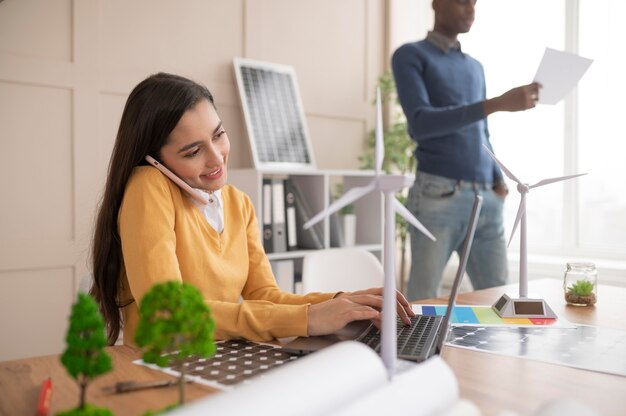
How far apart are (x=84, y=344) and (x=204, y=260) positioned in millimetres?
756

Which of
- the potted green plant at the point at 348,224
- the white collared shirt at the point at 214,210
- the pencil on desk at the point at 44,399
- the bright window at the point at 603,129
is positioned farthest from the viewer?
the potted green plant at the point at 348,224

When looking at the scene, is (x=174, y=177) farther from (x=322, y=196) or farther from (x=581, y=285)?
(x=322, y=196)

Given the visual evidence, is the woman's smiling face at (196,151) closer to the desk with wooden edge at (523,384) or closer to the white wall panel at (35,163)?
the desk with wooden edge at (523,384)

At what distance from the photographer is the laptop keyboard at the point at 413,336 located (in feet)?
3.25

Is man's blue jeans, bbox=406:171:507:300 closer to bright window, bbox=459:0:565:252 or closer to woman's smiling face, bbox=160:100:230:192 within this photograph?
woman's smiling face, bbox=160:100:230:192

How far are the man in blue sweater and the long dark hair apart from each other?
3.85ft

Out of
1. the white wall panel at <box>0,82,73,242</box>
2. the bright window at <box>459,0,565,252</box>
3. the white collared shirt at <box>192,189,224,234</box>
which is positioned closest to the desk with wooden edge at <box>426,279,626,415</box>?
the white collared shirt at <box>192,189,224,234</box>

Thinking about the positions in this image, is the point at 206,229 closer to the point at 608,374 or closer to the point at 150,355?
the point at 150,355

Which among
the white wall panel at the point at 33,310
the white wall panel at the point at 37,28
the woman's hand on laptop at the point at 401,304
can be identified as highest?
the white wall panel at the point at 37,28

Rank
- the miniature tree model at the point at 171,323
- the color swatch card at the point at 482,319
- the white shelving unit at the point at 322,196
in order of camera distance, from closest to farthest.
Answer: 1. the miniature tree model at the point at 171,323
2. the color swatch card at the point at 482,319
3. the white shelving unit at the point at 322,196

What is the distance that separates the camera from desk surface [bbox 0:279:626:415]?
79 centimetres

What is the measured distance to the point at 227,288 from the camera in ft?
4.71

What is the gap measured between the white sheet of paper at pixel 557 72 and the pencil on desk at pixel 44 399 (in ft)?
4.46

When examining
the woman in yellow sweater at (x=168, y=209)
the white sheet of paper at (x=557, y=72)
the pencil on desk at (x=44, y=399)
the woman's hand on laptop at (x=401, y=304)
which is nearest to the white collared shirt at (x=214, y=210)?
the woman in yellow sweater at (x=168, y=209)
